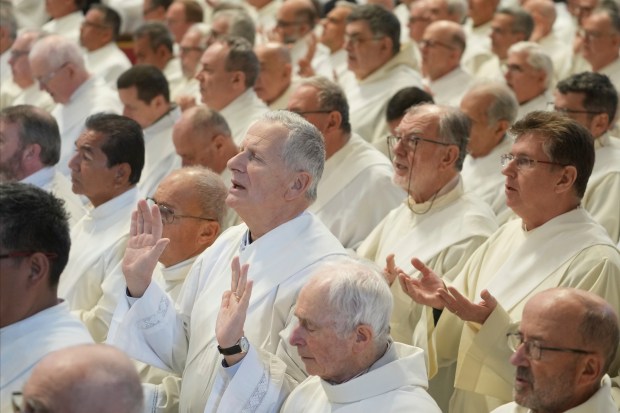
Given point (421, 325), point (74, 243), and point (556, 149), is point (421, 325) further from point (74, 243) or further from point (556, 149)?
point (74, 243)

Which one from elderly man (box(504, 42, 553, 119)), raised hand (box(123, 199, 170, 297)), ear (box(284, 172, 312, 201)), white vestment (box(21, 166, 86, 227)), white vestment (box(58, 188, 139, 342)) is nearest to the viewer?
raised hand (box(123, 199, 170, 297))

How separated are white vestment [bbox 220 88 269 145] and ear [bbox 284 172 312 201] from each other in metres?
2.82

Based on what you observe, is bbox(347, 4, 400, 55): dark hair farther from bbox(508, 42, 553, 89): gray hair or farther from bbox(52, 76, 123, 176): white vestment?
bbox(52, 76, 123, 176): white vestment

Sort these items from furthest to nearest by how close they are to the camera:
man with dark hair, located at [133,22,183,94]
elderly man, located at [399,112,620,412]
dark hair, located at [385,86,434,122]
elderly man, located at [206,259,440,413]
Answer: man with dark hair, located at [133,22,183,94]
dark hair, located at [385,86,434,122]
elderly man, located at [399,112,620,412]
elderly man, located at [206,259,440,413]

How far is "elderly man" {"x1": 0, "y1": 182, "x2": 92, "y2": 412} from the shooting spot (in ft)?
10.2

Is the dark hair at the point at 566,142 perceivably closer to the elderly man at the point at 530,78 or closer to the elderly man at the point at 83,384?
the elderly man at the point at 83,384

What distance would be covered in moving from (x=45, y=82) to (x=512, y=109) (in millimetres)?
3216

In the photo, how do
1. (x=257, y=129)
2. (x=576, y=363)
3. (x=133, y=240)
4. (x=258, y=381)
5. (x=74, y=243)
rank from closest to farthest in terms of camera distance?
Answer: 1. (x=576, y=363)
2. (x=258, y=381)
3. (x=133, y=240)
4. (x=257, y=129)
5. (x=74, y=243)

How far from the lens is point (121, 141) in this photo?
207 inches

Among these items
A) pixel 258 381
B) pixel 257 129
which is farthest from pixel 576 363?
pixel 257 129

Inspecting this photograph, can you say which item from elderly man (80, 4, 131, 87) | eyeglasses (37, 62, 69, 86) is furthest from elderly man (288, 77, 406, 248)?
elderly man (80, 4, 131, 87)

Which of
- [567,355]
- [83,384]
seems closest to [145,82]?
[567,355]

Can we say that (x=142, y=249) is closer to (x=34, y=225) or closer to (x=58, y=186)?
(x=34, y=225)

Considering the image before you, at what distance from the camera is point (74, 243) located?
17.3 ft
